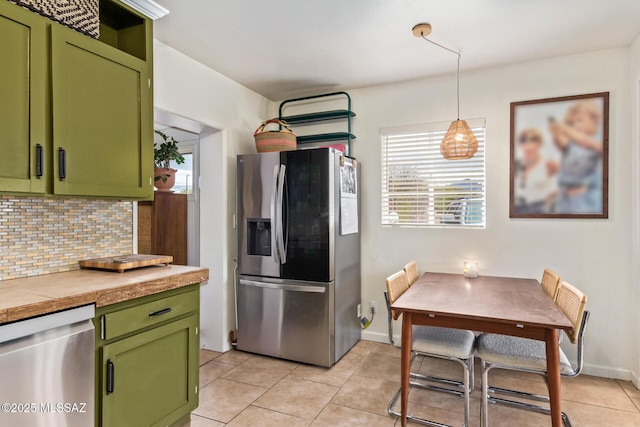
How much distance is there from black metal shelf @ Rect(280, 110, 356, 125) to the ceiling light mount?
119 cm

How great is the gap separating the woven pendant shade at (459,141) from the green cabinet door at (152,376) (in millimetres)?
2165

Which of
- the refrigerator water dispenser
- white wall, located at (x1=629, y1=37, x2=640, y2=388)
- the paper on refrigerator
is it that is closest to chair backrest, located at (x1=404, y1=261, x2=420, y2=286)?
the paper on refrigerator

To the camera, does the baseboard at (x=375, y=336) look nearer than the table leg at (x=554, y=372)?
No

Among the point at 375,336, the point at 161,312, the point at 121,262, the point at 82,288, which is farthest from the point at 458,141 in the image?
the point at 82,288

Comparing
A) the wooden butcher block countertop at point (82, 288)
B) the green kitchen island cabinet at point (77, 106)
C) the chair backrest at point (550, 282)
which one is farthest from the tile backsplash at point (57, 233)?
the chair backrest at point (550, 282)

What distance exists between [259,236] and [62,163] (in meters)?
1.68

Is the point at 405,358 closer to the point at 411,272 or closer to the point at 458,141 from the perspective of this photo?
the point at 411,272

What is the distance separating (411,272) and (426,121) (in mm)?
1413

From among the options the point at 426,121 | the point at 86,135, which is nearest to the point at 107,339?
the point at 86,135

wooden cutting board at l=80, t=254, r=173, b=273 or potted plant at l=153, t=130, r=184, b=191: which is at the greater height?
potted plant at l=153, t=130, r=184, b=191

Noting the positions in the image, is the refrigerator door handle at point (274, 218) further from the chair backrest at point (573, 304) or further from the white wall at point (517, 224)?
the chair backrest at point (573, 304)

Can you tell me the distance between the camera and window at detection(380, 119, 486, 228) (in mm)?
3213

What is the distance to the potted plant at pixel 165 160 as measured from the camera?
319 centimetres

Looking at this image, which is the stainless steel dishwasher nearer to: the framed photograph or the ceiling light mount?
the ceiling light mount
